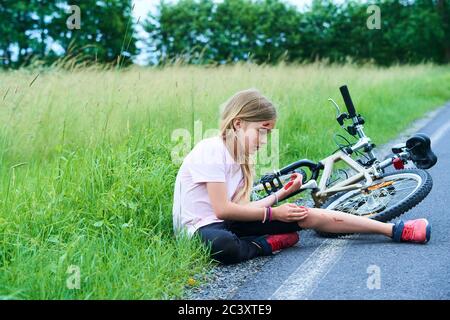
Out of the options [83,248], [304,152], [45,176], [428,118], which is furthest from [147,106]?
[428,118]

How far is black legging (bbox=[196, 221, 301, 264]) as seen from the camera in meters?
4.25

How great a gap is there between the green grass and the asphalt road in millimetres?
469

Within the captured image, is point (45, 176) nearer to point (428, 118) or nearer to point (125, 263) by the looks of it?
point (125, 263)

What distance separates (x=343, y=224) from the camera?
4676 mm

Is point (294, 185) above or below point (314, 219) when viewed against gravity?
above

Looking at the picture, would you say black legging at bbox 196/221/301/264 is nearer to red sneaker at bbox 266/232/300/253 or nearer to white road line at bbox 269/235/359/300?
red sneaker at bbox 266/232/300/253

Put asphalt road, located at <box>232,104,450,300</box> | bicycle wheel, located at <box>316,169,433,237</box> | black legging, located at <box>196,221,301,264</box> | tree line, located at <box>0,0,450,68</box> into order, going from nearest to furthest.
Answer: asphalt road, located at <box>232,104,450,300</box>
black legging, located at <box>196,221,301,264</box>
bicycle wheel, located at <box>316,169,433,237</box>
tree line, located at <box>0,0,450,68</box>

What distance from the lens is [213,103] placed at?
828 cm

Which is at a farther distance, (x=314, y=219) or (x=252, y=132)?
(x=314, y=219)

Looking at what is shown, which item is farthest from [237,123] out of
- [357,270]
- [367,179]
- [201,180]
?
[367,179]

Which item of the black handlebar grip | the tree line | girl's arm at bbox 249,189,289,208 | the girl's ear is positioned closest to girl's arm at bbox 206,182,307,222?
girl's arm at bbox 249,189,289,208

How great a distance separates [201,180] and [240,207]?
30 centimetres

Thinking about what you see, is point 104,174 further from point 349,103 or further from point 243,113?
point 349,103

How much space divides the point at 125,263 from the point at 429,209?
281 centimetres
